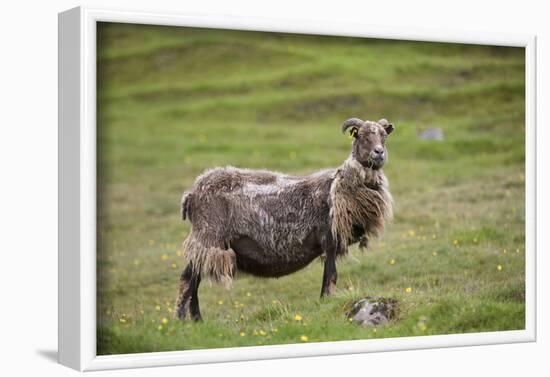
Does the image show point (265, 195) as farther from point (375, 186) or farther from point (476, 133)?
point (476, 133)

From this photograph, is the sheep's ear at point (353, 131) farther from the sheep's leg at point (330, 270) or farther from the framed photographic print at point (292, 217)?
the sheep's leg at point (330, 270)

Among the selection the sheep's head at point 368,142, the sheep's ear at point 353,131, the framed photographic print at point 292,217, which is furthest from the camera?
the sheep's ear at point 353,131

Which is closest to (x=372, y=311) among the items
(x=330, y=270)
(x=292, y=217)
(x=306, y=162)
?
(x=330, y=270)

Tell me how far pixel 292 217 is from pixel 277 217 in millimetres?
225

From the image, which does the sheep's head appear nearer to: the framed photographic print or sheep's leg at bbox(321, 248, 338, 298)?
the framed photographic print

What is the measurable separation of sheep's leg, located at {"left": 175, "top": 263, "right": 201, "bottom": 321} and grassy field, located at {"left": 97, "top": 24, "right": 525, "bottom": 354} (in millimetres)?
273

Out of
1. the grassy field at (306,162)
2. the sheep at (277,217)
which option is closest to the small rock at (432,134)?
the grassy field at (306,162)

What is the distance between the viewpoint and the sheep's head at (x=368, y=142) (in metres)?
13.3

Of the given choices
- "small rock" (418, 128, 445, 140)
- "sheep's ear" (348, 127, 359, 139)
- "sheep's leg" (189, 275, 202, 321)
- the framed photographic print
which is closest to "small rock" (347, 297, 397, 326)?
the framed photographic print

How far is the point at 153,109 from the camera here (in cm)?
2188

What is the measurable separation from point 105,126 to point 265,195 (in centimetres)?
267

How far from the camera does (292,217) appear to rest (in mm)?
13406

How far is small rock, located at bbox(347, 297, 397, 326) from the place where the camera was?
13.4 m

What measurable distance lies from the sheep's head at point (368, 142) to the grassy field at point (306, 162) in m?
1.67
